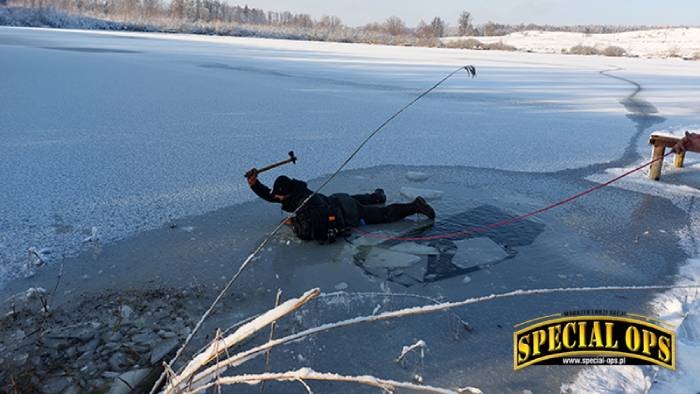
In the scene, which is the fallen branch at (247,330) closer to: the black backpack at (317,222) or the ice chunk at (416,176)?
the black backpack at (317,222)

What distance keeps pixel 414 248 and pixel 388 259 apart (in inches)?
9.7

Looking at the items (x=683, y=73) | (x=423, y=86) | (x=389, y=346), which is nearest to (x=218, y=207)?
(x=389, y=346)

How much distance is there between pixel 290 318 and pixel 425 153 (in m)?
3.44

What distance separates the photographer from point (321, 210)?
3197mm

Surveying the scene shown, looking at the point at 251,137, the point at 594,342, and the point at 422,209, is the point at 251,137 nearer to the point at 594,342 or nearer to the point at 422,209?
the point at 422,209

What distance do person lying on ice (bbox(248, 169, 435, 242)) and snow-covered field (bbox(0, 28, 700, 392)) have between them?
409 millimetres

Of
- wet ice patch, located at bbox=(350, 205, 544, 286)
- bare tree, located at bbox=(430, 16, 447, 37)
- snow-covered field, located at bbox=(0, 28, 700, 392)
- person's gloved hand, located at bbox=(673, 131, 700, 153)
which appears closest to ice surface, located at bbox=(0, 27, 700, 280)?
snow-covered field, located at bbox=(0, 28, 700, 392)

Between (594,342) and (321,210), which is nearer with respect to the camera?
(594,342)

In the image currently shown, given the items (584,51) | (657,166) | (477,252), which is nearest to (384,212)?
(477,252)

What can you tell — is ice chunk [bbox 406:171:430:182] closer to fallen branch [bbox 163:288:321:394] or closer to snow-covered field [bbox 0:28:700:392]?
snow-covered field [bbox 0:28:700:392]

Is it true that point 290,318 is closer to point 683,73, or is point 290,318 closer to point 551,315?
point 551,315

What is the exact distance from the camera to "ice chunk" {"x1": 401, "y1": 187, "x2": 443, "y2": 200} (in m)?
4.09

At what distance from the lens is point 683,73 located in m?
15.0

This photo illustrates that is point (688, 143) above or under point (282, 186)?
above
